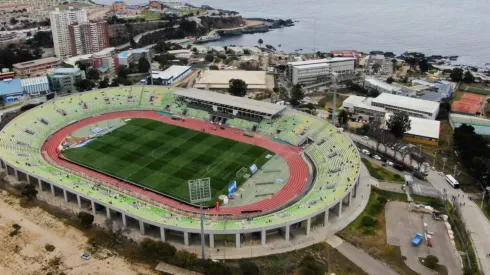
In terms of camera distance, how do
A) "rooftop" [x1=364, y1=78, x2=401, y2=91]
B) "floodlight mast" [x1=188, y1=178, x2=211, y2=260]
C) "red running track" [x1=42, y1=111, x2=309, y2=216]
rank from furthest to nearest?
"rooftop" [x1=364, y1=78, x2=401, y2=91], "red running track" [x1=42, y1=111, x2=309, y2=216], "floodlight mast" [x1=188, y1=178, x2=211, y2=260]

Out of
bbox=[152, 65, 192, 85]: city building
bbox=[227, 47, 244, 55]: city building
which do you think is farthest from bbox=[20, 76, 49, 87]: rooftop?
bbox=[227, 47, 244, 55]: city building

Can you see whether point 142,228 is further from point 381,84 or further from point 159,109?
point 381,84

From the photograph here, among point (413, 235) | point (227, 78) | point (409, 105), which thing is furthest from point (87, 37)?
point (413, 235)

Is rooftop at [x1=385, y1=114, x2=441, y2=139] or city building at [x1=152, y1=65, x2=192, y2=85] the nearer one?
rooftop at [x1=385, y1=114, x2=441, y2=139]

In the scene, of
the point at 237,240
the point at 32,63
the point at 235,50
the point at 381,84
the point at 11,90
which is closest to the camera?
the point at 237,240

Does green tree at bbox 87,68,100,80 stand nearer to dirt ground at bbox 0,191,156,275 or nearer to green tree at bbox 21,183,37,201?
green tree at bbox 21,183,37,201

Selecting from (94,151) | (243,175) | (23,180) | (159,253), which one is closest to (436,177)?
(243,175)

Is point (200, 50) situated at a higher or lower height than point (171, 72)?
higher
